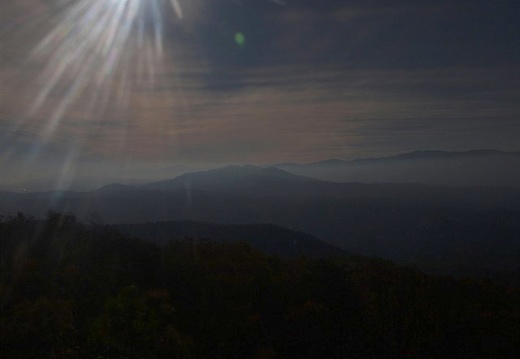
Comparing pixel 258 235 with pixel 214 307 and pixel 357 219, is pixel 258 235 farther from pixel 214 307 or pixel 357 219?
pixel 357 219

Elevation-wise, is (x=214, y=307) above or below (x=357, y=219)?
above

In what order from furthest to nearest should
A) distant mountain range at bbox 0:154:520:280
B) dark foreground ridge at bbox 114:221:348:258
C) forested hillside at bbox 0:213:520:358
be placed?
distant mountain range at bbox 0:154:520:280 < dark foreground ridge at bbox 114:221:348:258 < forested hillside at bbox 0:213:520:358

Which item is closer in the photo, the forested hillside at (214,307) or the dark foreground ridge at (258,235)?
the forested hillside at (214,307)

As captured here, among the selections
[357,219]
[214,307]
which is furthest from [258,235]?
[357,219]

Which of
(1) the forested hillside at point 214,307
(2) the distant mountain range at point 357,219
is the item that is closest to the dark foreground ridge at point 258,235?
(2) the distant mountain range at point 357,219

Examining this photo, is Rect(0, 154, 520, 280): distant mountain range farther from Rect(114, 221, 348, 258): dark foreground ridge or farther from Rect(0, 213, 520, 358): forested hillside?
Rect(0, 213, 520, 358): forested hillside

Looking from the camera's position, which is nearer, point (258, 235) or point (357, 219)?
point (258, 235)

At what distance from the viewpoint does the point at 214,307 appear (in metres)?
12.7

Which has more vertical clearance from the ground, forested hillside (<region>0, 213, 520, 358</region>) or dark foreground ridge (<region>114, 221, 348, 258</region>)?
forested hillside (<region>0, 213, 520, 358</region>)

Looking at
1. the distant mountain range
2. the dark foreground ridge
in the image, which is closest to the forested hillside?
the dark foreground ridge

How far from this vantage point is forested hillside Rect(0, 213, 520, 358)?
9.69m

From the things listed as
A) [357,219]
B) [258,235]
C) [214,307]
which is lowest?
[357,219]

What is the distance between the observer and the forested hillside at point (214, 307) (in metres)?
9.69

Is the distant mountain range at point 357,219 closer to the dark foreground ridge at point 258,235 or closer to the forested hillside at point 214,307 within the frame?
the dark foreground ridge at point 258,235
